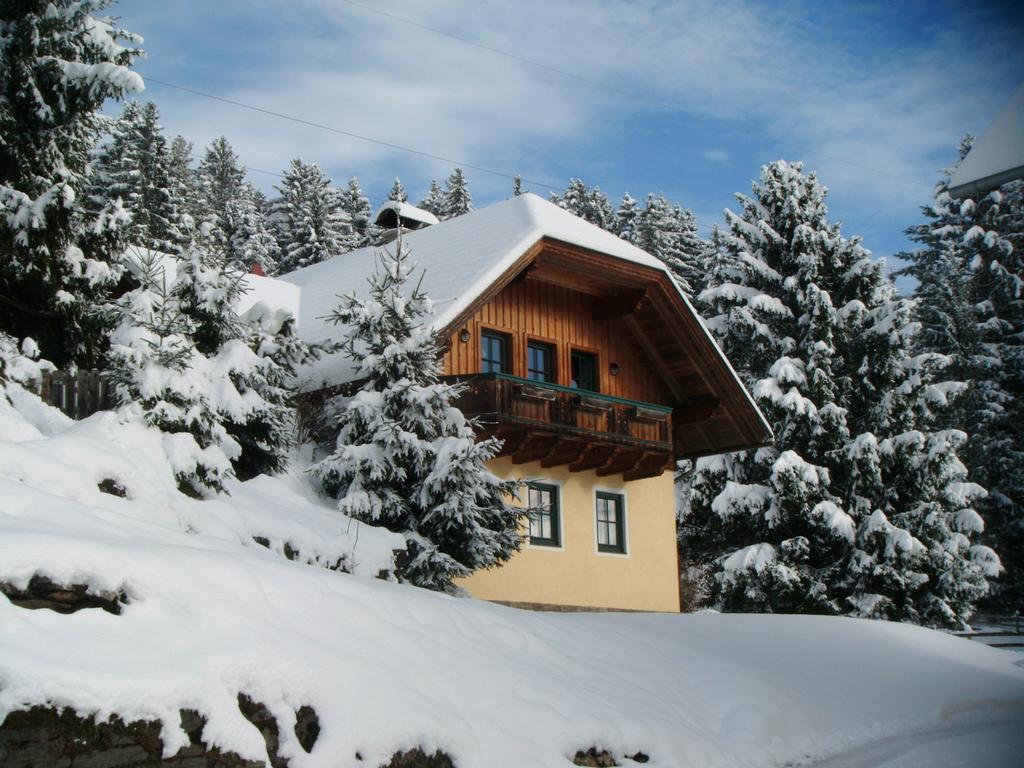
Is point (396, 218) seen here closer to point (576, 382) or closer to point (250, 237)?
point (576, 382)

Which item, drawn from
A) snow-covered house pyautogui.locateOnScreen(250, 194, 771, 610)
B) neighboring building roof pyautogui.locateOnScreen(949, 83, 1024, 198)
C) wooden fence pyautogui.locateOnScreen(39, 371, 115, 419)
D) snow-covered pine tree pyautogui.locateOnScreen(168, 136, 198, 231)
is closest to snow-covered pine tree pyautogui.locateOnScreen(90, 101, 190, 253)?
snow-covered pine tree pyautogui.locateOnScreen(168, 136, 198, 231)

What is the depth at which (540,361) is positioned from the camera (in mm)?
23266

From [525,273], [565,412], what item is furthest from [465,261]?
[565,412]

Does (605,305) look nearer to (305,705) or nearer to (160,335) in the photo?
(160,335)

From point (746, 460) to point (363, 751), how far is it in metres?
22.9

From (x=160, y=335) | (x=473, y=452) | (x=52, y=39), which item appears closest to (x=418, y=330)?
(x=473, y=452)

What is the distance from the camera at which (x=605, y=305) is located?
78.8 ft

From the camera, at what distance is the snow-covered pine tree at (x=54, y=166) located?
1513cm

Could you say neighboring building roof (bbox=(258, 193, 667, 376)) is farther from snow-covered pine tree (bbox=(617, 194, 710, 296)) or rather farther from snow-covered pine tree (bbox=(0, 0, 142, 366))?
snow-covered pine tree (bbox=(617, 194, 710, 296))

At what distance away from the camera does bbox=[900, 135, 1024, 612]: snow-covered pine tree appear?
1425 inches

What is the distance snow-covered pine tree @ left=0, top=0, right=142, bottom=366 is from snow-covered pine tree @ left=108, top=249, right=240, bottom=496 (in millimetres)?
2394

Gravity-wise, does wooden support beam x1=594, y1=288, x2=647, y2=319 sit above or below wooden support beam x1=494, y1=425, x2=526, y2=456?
above

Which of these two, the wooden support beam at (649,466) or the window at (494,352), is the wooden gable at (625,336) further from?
the wooden support beam at (649,466)

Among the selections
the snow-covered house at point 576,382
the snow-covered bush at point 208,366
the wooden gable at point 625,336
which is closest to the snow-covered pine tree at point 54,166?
the snow-covered bush at point 208,366
